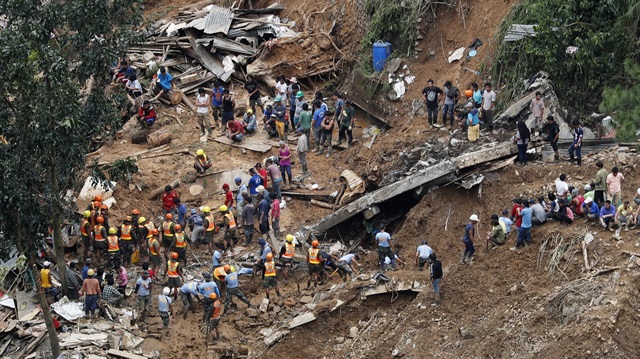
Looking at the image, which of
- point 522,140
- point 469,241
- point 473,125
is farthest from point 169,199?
point 522,140

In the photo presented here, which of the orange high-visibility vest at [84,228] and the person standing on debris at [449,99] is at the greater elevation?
the person standing on debris at [449,99]

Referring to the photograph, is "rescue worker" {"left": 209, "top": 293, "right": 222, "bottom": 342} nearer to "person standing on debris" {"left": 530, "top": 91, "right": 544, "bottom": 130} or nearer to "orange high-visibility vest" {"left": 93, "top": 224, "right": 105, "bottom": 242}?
"orange high-visibility vest" {"left": 93, "top": 224, "right": 105, "bottom": 242}

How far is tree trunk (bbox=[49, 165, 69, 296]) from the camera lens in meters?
18.0

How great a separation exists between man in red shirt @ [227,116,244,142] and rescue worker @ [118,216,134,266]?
4474 mm

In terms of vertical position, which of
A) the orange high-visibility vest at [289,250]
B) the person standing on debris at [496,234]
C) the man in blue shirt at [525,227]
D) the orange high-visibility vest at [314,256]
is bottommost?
the orange high-visibility vest at [289,250]

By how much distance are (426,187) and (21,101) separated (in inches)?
329

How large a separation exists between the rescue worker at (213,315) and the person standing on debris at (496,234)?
510cm

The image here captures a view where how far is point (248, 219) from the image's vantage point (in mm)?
21344

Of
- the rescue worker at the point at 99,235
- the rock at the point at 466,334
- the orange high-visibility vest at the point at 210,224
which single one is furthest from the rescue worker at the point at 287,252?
the rock at the point at 466,334

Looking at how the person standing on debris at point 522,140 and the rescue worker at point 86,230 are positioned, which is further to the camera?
the rescue worker at point 86,230

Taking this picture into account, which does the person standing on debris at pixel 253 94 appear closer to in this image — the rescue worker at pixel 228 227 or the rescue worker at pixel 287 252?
the rescue worker at pixel 228 227

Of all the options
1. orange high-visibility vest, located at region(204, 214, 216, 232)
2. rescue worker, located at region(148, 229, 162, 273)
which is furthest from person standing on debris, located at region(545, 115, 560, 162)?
rescue worker, located at region(148, 229, 162, 273)

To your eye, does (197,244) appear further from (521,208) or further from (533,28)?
(533,28)

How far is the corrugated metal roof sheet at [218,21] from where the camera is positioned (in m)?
27.9
